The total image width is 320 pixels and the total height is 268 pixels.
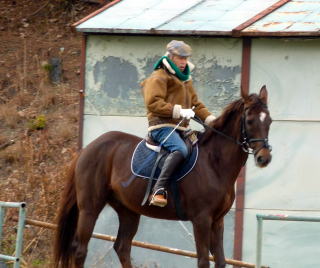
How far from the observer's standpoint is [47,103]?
57.9ft

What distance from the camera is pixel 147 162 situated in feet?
30.2

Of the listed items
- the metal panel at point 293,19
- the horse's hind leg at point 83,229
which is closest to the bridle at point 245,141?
the horse's hind leg at point 83,229

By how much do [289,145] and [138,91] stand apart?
7.37ft

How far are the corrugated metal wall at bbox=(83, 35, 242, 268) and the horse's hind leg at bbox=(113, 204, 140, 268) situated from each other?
192 centimetres

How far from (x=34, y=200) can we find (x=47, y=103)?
3.42 m

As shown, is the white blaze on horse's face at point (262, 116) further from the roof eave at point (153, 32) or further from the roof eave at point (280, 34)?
the roof eave at point (153, 32)

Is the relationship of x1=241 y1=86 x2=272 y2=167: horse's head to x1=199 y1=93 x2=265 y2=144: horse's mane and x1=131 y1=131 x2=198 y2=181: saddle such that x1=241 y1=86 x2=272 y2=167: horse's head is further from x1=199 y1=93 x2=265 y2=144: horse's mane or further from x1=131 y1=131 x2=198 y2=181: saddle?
x1=131 y1=131 x2=198 y2=181: saddle

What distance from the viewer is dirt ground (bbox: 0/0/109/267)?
44.8ft

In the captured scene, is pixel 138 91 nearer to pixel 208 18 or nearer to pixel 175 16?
pixel 175 16

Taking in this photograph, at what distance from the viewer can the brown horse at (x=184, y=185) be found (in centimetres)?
870

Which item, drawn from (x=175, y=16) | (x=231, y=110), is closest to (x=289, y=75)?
(x=175, y=16)

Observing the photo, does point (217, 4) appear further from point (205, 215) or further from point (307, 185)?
point (205, 215)

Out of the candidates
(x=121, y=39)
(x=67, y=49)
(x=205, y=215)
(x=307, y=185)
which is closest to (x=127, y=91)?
(x=121, y=39)

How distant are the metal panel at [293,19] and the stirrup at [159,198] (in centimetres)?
321
